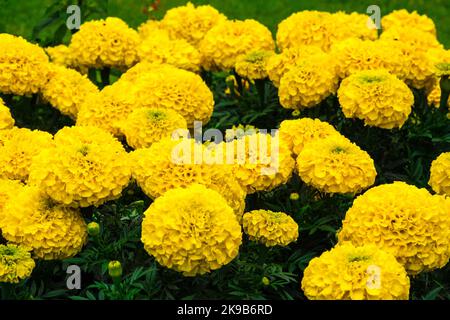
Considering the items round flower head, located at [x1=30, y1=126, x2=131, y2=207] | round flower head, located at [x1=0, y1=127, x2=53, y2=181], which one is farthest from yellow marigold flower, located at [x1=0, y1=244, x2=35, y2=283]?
round flower head, located at [x1=0, y1=127, x2=53, y2=181]

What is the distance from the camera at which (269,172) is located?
376cm

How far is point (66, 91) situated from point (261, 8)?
6.26m

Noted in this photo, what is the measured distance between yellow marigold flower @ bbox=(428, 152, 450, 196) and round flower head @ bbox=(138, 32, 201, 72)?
186cm

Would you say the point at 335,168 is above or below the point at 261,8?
below

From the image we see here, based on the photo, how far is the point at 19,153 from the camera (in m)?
3.93

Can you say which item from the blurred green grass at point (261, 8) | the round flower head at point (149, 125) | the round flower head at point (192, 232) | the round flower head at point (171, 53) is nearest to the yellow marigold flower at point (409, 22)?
the round flower head at point (171, 53)

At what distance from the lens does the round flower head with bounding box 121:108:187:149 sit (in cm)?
396

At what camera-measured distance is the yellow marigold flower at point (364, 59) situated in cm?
469

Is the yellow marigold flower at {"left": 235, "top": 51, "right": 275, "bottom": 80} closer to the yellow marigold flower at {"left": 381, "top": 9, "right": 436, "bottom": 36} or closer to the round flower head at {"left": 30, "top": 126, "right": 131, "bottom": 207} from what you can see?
the yellow marigold flower at {"left": 381, "top": 9, "right": 436, "bottom": 36}

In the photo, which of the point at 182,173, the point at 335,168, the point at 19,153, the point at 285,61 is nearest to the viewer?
the point at 182,173

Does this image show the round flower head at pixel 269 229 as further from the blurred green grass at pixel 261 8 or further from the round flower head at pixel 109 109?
the blurred green grass at pixel 261 8

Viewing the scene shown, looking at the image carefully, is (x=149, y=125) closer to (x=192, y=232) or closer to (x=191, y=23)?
(x=192, y=232)

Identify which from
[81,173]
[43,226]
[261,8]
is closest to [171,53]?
[81,173]
